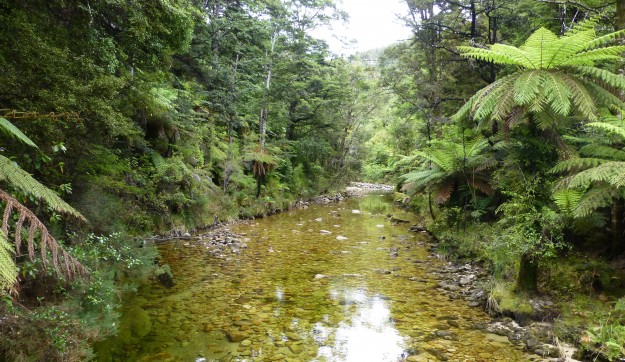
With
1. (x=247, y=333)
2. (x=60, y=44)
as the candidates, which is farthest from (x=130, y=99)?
(x=247, y=333)

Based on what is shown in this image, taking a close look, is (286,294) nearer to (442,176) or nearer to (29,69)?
(29,69)

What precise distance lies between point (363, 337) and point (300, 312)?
3.16ft

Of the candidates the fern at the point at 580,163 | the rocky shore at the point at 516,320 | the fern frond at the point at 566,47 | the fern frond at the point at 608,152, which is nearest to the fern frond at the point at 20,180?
the rocky shore at the point at 516,320

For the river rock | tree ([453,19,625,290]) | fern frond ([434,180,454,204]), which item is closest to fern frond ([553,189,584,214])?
tree ([453,19,625,290])

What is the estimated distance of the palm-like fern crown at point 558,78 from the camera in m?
3.63

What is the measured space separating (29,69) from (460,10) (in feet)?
33.6

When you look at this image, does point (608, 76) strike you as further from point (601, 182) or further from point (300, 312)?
point (300, 312)

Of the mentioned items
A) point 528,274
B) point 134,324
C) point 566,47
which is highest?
point 566,47

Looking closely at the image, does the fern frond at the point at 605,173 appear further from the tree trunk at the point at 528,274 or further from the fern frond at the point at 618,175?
the tree trunk at the point at 528,274

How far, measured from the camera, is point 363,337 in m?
3.92

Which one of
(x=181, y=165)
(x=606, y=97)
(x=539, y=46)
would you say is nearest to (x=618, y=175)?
(x=606, y=97)

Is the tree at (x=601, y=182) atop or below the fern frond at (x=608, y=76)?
below

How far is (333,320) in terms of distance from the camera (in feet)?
14.3

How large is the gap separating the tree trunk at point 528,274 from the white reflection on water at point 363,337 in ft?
5.53
